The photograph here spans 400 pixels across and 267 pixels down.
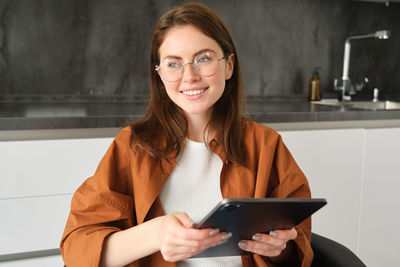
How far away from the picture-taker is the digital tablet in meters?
0.65

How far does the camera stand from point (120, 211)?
0.93m

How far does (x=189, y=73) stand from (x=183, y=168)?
247mm

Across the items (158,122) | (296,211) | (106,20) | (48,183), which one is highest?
(106,20)

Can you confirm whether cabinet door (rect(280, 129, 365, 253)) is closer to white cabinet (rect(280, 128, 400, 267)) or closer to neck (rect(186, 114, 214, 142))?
white cabinet (rect(280, 128, 400, 267))

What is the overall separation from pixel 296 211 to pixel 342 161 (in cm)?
117

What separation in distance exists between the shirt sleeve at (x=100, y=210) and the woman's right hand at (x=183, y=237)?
0.16m

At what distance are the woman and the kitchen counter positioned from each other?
1.37ft

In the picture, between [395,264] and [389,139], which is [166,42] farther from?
[395,264]

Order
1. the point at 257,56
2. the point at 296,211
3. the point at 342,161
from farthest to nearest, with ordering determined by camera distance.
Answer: the point at 257,56, the point at 342,161, the point at 296,211

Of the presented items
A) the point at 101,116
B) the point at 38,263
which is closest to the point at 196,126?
the point at 101,116

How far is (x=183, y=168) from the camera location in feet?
3.37

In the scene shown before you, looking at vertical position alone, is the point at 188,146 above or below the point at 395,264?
above

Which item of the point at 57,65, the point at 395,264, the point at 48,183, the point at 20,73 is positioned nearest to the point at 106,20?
the point at 57,65

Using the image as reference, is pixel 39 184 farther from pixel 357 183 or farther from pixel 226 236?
pixel 357 183
